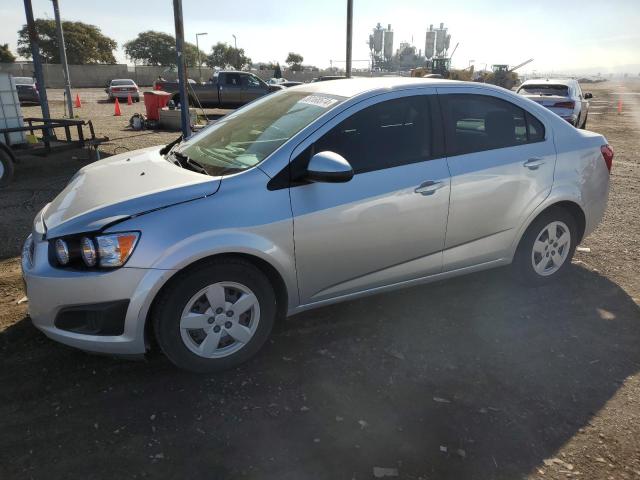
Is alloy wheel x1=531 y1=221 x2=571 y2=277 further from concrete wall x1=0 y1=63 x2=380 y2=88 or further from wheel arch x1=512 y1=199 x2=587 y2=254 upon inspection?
concrete wall x1=0 y1=63 x2=380 y2=88

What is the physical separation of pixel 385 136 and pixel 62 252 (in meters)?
2.12

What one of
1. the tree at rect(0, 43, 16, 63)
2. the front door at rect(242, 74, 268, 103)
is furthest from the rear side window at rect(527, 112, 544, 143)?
the tree at rect(0, 43, 16, 63)

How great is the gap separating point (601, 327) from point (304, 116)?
2.70 meters

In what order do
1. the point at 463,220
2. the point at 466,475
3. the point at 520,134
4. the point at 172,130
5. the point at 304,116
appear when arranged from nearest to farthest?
1. the point at 466,475
2. the point at 304,116
3. the point at 463,220
4. the point at 520,134
5. the point at 172,130

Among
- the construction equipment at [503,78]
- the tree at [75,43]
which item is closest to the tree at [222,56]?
the tree at [75,43]

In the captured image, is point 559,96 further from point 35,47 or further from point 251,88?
point 35,47

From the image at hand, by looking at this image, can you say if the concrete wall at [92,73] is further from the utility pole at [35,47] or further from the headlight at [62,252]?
the headlight at [62,252]

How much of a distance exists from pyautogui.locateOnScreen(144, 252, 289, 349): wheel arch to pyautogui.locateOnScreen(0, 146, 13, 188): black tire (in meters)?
5.92

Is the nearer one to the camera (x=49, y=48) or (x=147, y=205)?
(x=147, y=205)

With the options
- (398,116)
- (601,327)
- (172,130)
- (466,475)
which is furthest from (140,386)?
(172,130)

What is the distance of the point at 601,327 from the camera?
3.68 meters

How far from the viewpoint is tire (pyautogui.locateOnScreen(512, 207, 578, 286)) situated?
4.07 m

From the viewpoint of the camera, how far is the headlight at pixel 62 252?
2676mm

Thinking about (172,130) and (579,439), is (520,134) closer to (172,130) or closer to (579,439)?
(579,439)
